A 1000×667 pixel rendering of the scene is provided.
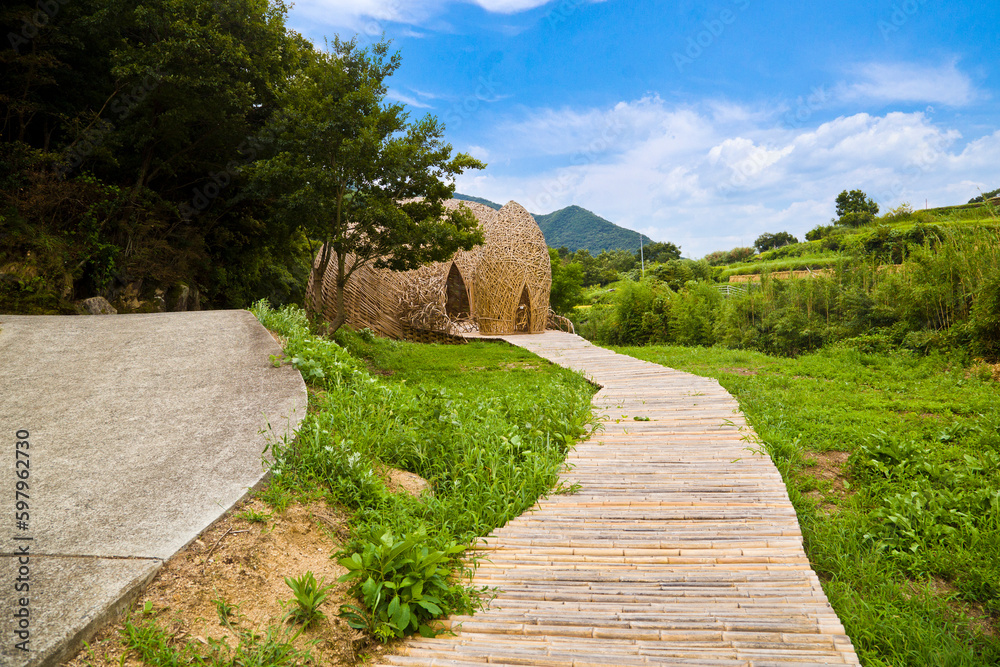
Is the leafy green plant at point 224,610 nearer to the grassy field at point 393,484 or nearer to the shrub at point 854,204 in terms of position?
the grassy field at point 393,484

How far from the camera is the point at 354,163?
761cm

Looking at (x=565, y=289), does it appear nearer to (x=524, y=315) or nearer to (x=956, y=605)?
(x=524, y=315)

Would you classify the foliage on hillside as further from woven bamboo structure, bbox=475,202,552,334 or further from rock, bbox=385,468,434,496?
rock, bbox=385,468,434,496

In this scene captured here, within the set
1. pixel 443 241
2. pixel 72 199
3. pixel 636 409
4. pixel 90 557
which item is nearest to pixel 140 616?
pixel 90 557

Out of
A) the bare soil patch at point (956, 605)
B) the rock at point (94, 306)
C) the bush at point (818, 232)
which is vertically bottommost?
the bare soil patch at point (956, 605)

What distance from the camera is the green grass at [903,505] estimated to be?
215 cm

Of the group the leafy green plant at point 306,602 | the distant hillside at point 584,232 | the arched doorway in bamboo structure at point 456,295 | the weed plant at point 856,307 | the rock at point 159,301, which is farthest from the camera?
the distant hillside at point 584,232

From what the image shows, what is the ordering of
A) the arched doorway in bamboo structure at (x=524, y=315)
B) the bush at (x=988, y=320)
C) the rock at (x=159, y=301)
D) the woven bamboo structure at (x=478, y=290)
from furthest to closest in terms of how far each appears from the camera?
the arched doorway in bamboo structure at (x=524, y=315) → the woven bamboo structure at (x=478, y=290) → the rock at (x=159, y=301) → the bush at (x=988, y=320)

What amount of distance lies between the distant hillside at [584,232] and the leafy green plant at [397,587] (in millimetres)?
52094

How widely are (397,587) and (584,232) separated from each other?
55.7 metres

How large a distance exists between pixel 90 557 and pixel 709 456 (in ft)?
11.4

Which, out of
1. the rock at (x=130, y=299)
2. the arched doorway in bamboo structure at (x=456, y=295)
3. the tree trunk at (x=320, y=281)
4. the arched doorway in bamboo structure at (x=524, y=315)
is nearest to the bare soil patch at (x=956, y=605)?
the tree trunk at (x=320, y=281)

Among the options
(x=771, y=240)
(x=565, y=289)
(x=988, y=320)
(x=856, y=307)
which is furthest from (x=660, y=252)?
(x=988, y=320)

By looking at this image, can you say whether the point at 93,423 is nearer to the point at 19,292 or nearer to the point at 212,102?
the point at 19,292
